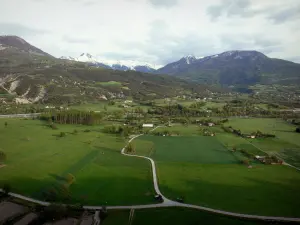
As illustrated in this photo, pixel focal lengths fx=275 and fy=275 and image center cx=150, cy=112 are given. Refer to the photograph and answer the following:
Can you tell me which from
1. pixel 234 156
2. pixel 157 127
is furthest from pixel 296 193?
pixel 157 127

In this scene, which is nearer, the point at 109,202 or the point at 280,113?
the point at 109,202

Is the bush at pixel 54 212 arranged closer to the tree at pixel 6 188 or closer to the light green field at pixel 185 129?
the tree at pixel 6 188

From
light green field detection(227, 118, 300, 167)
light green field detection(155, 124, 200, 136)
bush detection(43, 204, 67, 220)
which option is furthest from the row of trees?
bush detection(43, 204, 67, 220)

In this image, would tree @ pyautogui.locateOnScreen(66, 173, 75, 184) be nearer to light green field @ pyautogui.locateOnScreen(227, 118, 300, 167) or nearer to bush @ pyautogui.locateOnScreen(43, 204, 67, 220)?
bush @ pyautogui.locateOnScreen(43, 204, 67, 220)

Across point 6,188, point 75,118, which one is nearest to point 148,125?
point 75,118

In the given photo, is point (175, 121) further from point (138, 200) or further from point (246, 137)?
point (138, 200)

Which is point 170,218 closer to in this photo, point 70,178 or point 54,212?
point 54,212
